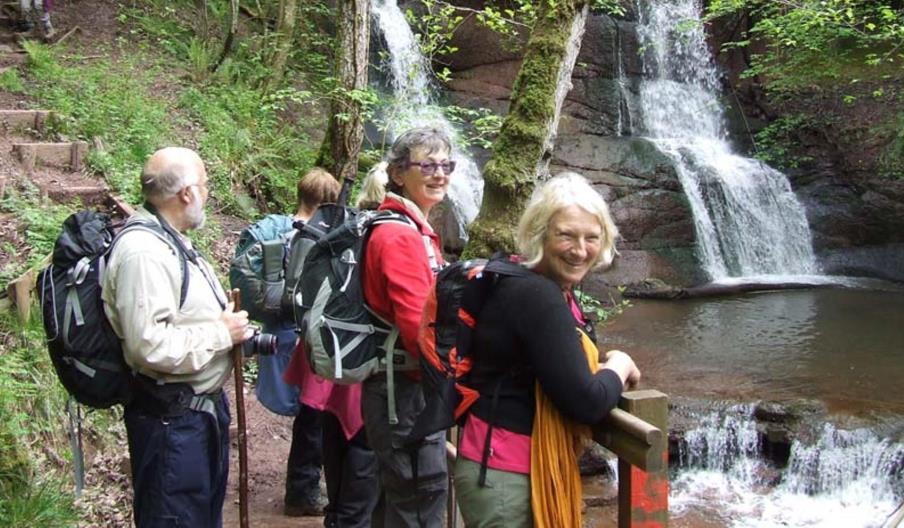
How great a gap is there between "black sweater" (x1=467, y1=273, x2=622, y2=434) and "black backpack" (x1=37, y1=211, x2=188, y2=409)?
1328 mm

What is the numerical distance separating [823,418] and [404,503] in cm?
570

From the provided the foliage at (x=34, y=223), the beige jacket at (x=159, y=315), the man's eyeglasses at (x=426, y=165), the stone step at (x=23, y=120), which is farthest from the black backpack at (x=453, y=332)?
the stone step at (x=23, y=120)

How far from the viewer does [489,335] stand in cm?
227

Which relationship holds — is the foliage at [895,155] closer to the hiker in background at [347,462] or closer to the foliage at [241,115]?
the foliage at [241,115]

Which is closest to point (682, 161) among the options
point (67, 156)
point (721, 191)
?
point (721, 191)

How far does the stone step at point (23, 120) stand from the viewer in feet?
28.9

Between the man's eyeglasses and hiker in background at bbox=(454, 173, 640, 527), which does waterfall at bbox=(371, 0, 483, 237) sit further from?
hiker in background at bbox=(454, 173, 640, 527)

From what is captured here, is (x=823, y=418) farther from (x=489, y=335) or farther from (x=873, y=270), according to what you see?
(x=873, y=270)

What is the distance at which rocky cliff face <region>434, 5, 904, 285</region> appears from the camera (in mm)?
14672

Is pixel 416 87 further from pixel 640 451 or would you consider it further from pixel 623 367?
pixel 640 451

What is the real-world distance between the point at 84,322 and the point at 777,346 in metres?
9.05

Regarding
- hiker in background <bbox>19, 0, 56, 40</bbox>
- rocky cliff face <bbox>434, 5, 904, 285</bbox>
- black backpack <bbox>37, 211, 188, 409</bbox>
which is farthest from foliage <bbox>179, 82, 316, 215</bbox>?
black backpack <bbox>37, 211, 188, 409</bbox>

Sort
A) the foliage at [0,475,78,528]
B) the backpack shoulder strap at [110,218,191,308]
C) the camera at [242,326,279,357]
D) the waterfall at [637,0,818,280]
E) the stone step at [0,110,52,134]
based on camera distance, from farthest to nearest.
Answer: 1. the waterfall at [637,0,818,280]
2. the stone step at [0,110,52,134]
3. the foliage at [0,475,78,528]
4. the camera at [242,326,279,357]
5. the backpack shoulder strap at [110,218,191,308]

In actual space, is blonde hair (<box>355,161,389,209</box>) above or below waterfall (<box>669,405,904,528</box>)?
above
